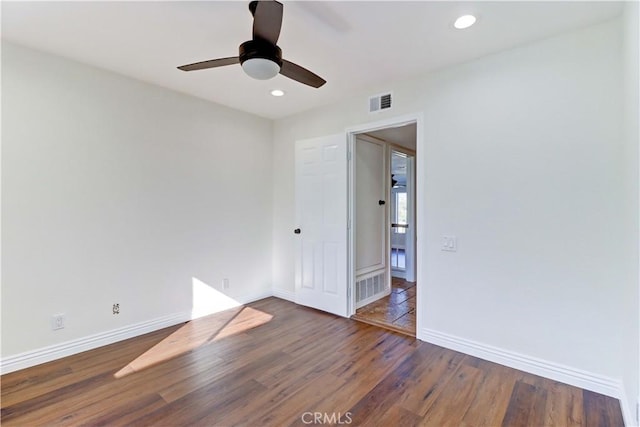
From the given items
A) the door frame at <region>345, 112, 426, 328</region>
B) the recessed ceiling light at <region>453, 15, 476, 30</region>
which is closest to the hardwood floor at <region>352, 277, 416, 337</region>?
the door frame at <region>345, 112, 426, 328</region>

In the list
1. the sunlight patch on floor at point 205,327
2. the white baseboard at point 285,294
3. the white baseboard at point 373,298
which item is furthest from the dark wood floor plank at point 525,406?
the white baseboard at point 285,294

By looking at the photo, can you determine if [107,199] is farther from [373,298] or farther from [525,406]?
[525,406]

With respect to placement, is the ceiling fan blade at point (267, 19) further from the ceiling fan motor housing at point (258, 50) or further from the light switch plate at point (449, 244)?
the light switch plate at point (449, 244)

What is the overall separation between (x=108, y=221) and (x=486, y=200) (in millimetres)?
3350

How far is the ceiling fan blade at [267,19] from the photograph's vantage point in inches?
60.4

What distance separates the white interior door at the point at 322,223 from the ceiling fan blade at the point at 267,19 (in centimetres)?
189

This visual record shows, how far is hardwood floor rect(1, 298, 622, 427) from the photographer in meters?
1.88

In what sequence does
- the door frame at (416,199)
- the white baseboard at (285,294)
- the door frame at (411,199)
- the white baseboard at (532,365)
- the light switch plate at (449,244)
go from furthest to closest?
the door frame at (411,199), the white baseboard at (285,294), the door frame at (416,199), the light switch plate at (449,244), the white baseboard at (532,365)

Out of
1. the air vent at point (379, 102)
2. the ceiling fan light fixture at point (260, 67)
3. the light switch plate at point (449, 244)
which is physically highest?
the air vent at point (379, 102)

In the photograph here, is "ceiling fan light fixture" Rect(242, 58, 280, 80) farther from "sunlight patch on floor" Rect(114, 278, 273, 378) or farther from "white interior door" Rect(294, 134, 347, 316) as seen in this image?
"sunlight patch on floor" Rect(114, 278, 273, 378)

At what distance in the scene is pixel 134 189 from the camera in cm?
302

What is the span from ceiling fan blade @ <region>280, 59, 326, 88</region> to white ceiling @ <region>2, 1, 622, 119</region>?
33 cm

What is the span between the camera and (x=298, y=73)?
6.88ft

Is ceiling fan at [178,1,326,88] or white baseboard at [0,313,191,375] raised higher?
ceiling fan at [178,1,326,88]
